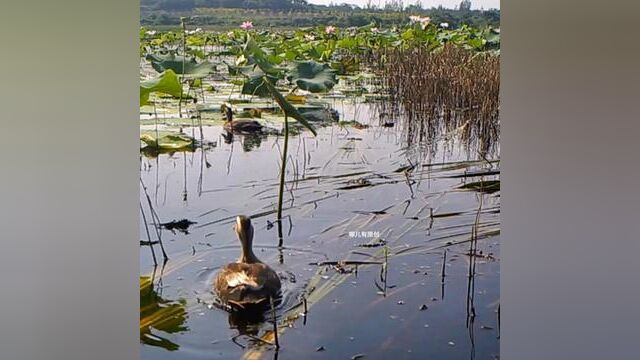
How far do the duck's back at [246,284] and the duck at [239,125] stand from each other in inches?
17.7

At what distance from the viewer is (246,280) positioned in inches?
91.8

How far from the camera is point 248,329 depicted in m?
2.30

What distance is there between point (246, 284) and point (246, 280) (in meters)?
0.01

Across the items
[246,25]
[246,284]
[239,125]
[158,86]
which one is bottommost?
[246,284]

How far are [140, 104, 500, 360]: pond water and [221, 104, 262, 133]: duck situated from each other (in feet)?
0.11

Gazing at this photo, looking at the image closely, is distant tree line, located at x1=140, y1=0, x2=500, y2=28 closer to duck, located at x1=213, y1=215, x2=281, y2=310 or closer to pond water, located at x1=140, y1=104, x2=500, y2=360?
pond water, located at x1=140, y1=104, x2=500, y2=360

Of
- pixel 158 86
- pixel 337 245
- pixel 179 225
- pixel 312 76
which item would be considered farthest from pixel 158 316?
pixel 312 76

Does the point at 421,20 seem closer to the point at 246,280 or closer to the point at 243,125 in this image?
the point at 243,125

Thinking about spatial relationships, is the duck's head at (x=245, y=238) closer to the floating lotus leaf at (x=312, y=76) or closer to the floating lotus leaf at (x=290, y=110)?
the floating lotus leaf at (x=290, y=110)

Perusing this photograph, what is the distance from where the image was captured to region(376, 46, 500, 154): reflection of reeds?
2352 mm

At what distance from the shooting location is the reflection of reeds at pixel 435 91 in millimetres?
2352

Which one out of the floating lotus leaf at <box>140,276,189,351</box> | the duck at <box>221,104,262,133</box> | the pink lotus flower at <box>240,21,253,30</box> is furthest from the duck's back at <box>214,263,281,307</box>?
the pink lotus flower at <box>240,21,253,30</box>
